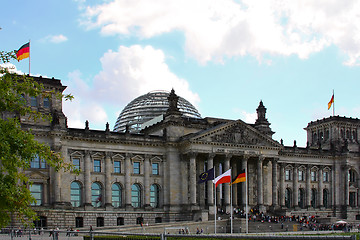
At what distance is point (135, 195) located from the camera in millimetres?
81375

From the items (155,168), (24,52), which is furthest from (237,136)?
(24,52)

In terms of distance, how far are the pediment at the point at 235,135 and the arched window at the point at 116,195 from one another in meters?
13.3

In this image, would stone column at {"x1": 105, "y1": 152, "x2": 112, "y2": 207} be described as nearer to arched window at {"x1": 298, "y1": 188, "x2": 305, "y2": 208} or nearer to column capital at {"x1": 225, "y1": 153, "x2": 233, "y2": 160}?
column capital at {"x1": 225, "y1": 153, "x2": 233, "y2": 160}

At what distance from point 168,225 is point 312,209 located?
39652 millimetres

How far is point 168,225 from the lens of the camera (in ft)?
223

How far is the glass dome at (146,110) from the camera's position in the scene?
107625 millimetres

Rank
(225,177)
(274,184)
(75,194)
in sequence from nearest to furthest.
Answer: (225,177) → (75,194) → (274,184)

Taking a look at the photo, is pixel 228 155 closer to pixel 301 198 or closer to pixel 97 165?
pixel 97 165

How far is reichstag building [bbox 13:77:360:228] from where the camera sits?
7362cm

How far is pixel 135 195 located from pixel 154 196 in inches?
128

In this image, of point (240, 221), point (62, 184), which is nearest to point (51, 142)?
point (62, 184)

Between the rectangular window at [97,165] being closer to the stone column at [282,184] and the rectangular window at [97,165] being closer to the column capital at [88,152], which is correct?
the column capital at [88,152]

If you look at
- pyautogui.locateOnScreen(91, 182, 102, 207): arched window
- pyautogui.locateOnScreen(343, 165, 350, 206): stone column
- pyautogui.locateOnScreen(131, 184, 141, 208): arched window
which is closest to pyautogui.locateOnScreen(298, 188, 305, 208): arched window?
pyautogui.locateOnScreen(343, 165, 350, 206): stone column

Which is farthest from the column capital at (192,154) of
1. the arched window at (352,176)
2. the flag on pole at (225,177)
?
the arched window at (352,176)
